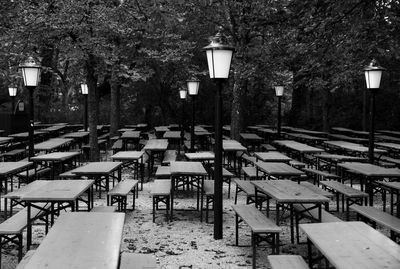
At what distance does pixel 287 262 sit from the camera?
176 inches

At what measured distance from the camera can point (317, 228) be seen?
4.31 metres

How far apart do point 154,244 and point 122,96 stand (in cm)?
2442

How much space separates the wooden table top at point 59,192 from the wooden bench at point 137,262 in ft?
4.92

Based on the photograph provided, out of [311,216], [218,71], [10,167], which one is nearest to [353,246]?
[311,216]

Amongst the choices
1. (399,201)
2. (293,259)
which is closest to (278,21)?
(399,201)

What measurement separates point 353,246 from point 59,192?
13.5 feet

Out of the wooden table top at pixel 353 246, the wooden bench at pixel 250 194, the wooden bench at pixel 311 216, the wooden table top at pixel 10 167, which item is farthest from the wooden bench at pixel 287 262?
the wooden table top at pixel 10 167

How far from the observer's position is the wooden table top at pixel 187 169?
8.27m

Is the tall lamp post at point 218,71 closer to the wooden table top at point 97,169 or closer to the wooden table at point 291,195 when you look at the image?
the wooden table at point 291,195

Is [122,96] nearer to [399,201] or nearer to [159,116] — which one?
[159,116]

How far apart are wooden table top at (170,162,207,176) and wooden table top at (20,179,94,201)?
1811 millimetres

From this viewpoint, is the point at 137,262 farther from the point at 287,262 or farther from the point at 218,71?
the point at 218,71

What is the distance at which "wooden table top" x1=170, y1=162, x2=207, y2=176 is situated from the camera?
827cm

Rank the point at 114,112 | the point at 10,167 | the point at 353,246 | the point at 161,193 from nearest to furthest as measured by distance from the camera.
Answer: the point at 353,246, the point at 161,193, the point at 10,167, the point at 114,112
